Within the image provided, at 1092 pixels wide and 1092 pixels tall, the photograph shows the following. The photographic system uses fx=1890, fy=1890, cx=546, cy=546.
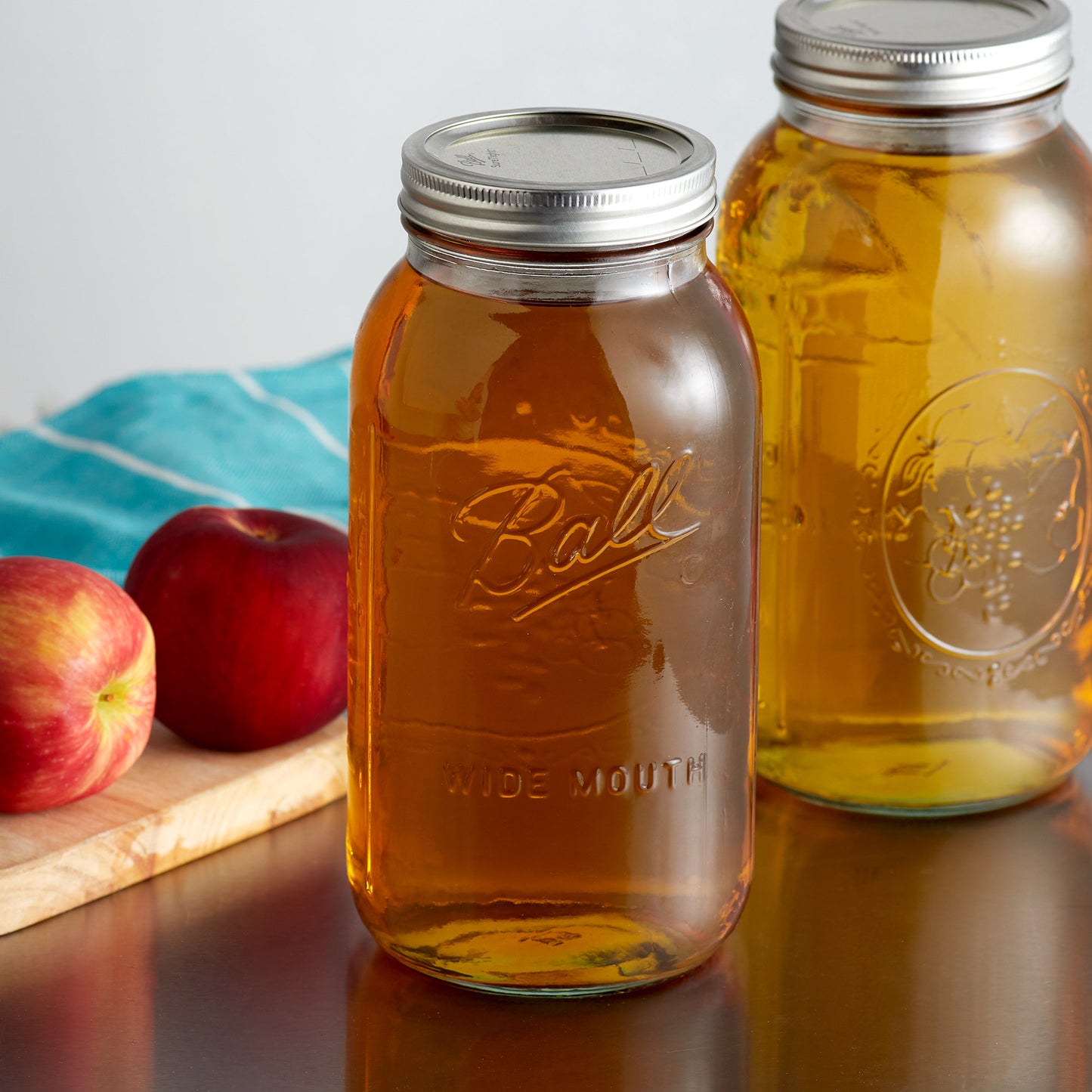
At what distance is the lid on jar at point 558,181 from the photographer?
1.93ft

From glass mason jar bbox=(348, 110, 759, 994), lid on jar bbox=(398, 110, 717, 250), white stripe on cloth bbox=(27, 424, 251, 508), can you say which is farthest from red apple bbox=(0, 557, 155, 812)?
white stripe on cloth bbox=(27, 424, 251, 508)

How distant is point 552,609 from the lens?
2.11 ft

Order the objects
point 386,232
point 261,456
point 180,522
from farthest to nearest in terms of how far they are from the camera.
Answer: point 386,232 → point 261,456 → point 180,522

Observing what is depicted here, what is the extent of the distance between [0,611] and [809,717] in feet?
1.13

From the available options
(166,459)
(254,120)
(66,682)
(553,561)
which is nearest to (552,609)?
(553,561)

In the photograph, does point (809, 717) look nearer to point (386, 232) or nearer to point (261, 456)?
point (261, 456)

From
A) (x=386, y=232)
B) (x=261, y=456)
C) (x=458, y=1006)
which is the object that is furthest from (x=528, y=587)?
(x=386, y=232)

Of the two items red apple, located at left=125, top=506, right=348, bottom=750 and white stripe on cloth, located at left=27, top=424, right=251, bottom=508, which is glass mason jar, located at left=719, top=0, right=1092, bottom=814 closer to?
red apple, located at left=125, top=506, right=348, bottom=750

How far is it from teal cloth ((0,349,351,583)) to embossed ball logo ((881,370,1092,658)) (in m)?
0.43

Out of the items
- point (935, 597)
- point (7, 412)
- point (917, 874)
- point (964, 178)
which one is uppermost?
point (964, 178)

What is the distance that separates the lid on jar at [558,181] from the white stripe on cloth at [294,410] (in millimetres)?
621

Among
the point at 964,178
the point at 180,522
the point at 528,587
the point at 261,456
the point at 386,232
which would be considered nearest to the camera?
the point at 528,587

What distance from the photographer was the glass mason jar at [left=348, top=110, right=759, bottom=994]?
0.62m

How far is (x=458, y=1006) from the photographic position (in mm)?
701
